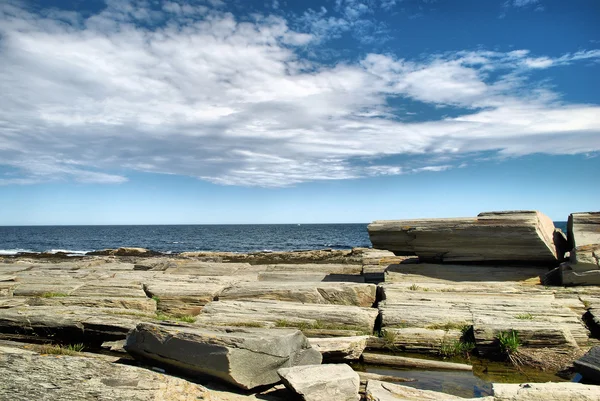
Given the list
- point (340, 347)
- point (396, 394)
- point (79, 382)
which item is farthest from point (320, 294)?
point (79, 382)

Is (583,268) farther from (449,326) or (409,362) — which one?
(409,362)

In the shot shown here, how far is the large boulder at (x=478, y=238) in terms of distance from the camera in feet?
45.4

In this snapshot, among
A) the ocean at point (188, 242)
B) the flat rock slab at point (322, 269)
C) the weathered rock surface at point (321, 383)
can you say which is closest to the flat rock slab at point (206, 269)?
the flat rock slab at point (322, 269)

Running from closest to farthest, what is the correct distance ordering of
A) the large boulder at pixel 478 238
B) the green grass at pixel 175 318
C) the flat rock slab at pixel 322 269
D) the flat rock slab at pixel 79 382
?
the flat rock slab at pixel 79 382, the green grass at pixel 175 318, the large boulder at pixel 478 238, the flat rock slab at pixel 322 269

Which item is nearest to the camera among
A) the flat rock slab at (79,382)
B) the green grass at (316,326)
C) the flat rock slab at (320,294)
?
the flat rock slab at (79,382)

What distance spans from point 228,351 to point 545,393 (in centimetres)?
500

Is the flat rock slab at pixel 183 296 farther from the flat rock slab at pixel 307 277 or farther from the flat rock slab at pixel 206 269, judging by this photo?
the flat rock slab at pixel 206 269

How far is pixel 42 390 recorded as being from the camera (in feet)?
18.3

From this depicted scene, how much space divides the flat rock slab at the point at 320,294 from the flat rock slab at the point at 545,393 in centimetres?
636

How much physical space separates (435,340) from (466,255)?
18.7 feet

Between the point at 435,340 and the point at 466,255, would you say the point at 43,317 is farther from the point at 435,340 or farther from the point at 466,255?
the point at 466,255

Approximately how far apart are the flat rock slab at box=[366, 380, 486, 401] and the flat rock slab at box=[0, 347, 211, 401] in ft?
9.00

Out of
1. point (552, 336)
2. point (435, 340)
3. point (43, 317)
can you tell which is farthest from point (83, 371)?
point (552, 336)

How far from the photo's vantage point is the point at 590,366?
7.80 metres
